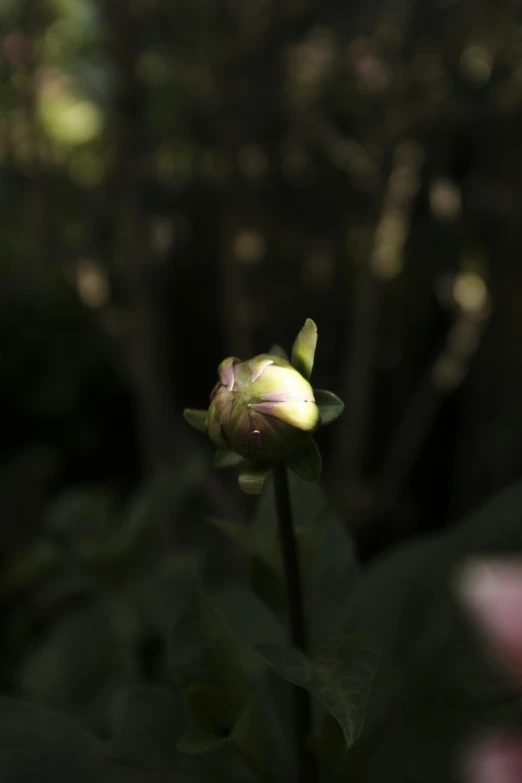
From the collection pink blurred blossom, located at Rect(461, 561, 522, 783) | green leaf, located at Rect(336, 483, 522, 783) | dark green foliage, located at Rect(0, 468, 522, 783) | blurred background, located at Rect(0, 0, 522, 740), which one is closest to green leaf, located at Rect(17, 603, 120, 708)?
blurred background, located at Rect(0, 0, 522, 740)

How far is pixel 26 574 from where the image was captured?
97 cm

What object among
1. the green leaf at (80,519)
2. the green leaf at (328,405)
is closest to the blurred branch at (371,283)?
the green leaf at (80,519)

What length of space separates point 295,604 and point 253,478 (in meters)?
0.08

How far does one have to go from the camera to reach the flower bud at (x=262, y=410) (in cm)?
30

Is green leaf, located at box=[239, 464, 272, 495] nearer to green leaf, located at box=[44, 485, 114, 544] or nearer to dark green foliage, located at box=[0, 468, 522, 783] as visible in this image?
dark green foliage, located at box=[0, 468, 522, 783]

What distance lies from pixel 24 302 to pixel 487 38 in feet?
4.31

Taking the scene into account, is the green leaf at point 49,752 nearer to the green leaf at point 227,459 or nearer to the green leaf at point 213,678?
the green leaf at point 213,678

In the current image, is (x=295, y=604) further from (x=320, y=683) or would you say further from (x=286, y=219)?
(x=286, y=219)

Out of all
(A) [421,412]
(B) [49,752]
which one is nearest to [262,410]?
(B) [49,752]

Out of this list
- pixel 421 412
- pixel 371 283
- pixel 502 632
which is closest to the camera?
pixel 502 632

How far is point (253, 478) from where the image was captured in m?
0.30

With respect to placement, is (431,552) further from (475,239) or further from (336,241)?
(336,241)

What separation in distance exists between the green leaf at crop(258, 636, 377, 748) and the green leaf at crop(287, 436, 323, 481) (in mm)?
78

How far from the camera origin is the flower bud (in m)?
0.30
